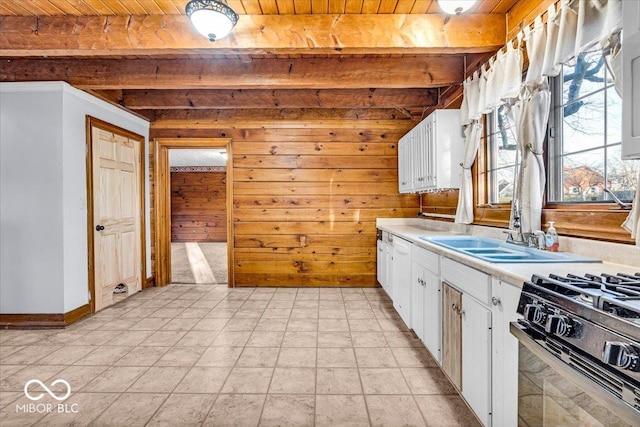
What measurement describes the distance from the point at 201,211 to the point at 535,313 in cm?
1026

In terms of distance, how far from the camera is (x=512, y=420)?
129 centimetres

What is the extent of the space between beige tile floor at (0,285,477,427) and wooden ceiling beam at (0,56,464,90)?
2365 millimetres

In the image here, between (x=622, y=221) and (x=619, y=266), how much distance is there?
0.23 metres

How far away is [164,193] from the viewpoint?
467 cm

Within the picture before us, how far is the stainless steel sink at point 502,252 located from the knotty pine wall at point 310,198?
6.44 ft

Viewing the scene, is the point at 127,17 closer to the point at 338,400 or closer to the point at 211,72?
the point at 211,72

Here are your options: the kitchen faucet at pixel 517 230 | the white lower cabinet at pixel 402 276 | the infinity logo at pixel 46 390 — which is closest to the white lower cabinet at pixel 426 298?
the white lower cabinet at pixel 402 276

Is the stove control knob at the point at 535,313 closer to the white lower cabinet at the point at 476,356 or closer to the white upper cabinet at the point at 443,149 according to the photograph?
the white lower cabinet at the point at 476,356

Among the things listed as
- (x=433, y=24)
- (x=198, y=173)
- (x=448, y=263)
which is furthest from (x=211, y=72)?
(x=198, y=173)

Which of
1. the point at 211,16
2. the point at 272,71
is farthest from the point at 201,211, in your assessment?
the point at 211,16

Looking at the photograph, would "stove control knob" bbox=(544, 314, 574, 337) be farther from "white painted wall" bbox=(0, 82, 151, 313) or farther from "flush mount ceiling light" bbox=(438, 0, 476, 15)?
"white painted wall" bbox=(0, 82, 151, 313)

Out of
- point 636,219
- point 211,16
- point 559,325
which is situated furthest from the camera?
point 211,16

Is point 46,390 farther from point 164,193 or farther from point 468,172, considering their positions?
point 468,172

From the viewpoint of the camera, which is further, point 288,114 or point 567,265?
point 288,114
